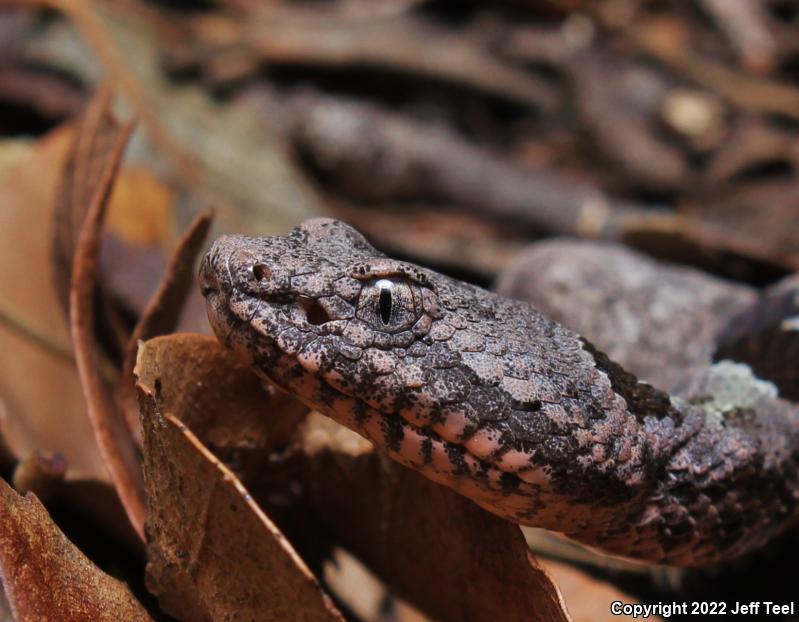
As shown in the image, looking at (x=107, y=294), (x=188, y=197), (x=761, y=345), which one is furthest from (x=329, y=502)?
(x=188, y=197)

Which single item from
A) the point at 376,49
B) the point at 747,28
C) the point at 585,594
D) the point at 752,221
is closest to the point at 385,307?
the point at 585,594

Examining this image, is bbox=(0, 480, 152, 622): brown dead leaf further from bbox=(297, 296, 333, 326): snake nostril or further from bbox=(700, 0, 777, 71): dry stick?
bbox=(700, 0, 777, 71): dry stick

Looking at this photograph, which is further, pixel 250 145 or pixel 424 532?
pixel 250 145

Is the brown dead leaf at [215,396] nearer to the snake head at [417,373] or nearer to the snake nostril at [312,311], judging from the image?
the snake head at [417,373]

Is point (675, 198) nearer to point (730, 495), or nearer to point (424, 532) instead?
point (730, 495)

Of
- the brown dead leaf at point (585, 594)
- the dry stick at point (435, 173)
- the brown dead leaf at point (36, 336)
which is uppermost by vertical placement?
the dry stick at point (435, 173)

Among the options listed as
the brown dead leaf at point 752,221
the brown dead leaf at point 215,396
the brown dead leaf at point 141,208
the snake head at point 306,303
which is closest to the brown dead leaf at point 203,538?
the brown dead leaf at point 215,396
